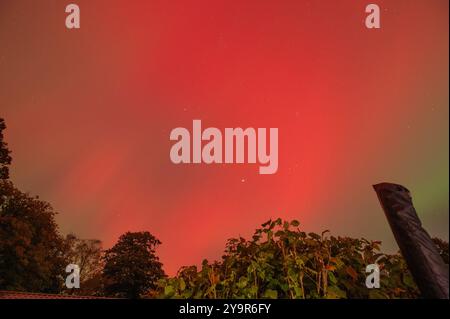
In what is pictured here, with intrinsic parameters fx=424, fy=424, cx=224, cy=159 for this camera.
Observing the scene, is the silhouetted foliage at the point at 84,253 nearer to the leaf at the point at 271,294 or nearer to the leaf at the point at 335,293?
the leaf at the point at 271,294

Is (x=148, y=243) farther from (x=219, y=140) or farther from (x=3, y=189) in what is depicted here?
(x=3, y=189)

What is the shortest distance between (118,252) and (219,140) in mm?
1587

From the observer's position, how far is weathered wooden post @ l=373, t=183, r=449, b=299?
1.53 meters

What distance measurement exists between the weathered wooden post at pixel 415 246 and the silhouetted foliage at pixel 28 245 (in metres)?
5.40

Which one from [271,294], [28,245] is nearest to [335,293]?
[271,294]

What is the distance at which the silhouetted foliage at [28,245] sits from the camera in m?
6.13

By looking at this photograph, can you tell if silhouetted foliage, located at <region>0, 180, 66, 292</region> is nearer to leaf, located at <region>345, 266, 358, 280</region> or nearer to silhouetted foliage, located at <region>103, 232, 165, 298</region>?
silhouetted foliage, located at <region>103, 232, 165, 298</region>

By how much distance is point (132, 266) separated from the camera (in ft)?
13.3

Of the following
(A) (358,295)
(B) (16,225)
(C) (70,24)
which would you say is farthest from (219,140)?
(B) (16,225)

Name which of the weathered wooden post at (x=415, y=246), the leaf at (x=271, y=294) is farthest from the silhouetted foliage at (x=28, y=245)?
the weathered wooden post at (x=415, y=246)

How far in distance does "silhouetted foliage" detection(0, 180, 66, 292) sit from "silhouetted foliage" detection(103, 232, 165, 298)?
1691 mm

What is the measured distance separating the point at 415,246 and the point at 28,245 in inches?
239

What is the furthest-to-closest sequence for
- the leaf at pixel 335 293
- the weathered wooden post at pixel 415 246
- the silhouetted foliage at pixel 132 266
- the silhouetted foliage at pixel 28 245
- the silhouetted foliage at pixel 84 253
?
the silhouetted foliage at pixel 28 245 < the silhouetted foliage at pixel 84 253 < the silhouetted foliage at pixel 132 266 < the leaf at pixel 335 293 < the weathered wooden post at pixel 415 246

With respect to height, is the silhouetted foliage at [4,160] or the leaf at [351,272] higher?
the silhouetted foliage at [4,160]
